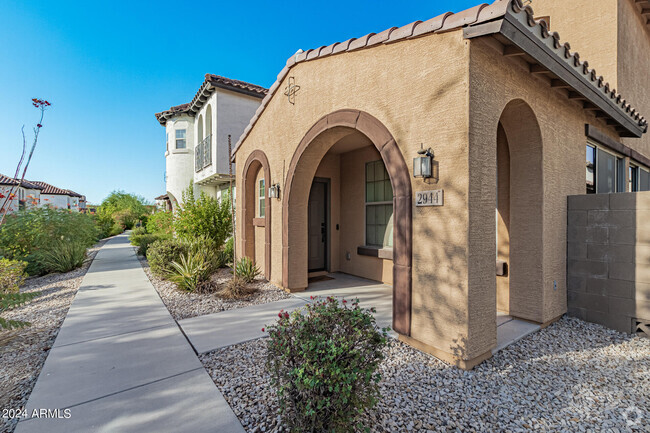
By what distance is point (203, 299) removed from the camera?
5.72m

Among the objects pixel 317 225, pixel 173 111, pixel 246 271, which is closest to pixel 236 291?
pixel 246 271

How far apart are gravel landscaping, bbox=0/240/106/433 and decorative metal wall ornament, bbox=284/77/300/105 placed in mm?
5572

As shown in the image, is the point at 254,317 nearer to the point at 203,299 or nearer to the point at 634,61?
the point at 203,299

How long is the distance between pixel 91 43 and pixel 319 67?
31.0ft

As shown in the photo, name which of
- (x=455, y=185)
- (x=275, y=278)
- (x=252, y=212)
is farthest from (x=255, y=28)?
(x=455, y=185)

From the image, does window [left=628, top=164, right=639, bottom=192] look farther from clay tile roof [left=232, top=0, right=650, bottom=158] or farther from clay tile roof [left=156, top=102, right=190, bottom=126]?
clay tile roof [left=156, top=102, right=190, bottom=126]

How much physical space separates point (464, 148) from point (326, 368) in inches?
99.2

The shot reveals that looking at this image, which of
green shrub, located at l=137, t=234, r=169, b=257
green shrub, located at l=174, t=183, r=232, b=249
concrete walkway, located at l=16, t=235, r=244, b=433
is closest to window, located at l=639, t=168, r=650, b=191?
concrete walkway, located at l=16, t=235, r=244, b=433

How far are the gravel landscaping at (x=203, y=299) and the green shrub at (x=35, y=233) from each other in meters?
4.85

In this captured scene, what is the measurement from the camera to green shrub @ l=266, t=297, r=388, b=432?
191 cm

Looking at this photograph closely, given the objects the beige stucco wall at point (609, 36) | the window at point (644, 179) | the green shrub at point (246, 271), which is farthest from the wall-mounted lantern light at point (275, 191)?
the window at point (644, 179)

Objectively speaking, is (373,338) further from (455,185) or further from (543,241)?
(543,241)

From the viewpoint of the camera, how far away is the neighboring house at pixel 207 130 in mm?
12242

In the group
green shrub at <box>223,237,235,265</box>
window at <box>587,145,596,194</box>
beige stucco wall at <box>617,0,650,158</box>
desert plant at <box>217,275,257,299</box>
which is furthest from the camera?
green shrub at <box>223,237,235,265</box>
